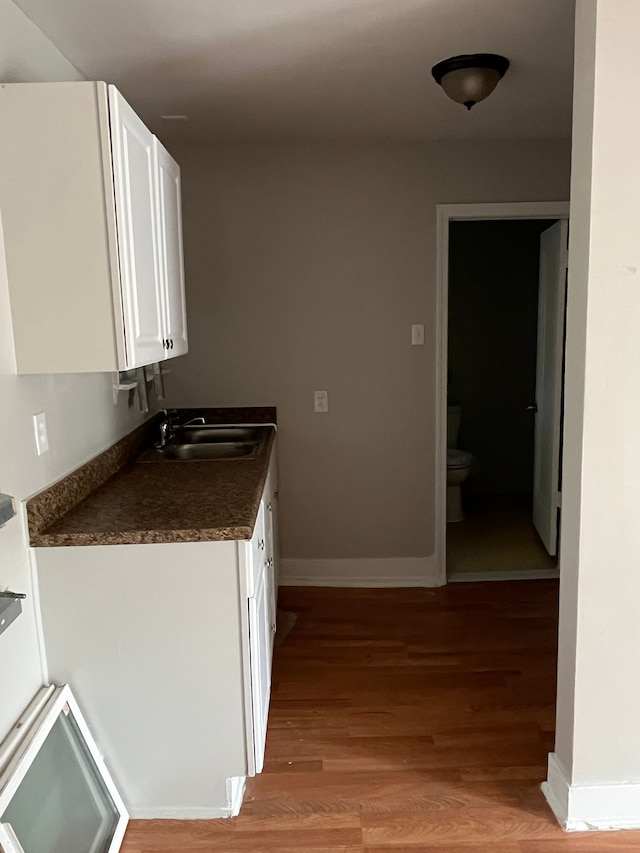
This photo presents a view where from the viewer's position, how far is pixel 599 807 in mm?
1981

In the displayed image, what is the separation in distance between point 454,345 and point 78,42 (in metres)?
3.39

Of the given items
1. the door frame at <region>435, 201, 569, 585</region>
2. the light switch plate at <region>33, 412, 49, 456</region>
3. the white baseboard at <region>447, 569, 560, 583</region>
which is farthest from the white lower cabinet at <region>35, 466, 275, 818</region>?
the white baseboard at <region>447, 569, 560, 583</region>

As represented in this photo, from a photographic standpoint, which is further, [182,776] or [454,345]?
[454,345]

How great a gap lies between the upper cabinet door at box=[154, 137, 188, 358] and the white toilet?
2.30 metres

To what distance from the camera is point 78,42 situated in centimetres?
215

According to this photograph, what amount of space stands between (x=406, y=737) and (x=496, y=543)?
2019mm

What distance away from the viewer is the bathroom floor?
382 cm

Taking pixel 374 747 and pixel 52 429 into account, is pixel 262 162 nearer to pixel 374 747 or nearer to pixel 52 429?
pixel 52 429

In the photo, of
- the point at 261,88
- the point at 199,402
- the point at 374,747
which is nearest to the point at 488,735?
the point at 374,747

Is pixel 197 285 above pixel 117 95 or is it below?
below

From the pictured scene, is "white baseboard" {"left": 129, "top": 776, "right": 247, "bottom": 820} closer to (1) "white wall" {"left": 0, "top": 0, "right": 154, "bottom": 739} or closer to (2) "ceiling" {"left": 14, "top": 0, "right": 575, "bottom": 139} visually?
(1) "white wall" {"left": 0, "top": 0, "right": 154, "bottom": 739}

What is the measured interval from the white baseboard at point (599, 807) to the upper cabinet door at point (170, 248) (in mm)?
1898

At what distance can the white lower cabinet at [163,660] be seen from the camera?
74.7 inches

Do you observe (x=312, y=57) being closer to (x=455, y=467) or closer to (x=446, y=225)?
(x=446, y=225)
